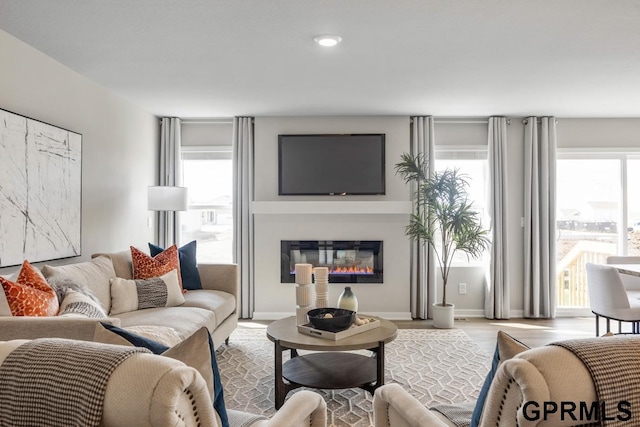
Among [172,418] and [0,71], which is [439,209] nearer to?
[0,71]

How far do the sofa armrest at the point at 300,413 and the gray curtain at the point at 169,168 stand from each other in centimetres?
432

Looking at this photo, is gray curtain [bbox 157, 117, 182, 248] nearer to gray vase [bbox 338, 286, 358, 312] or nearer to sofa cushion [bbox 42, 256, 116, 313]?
sofa cushion [bbox 42, 256, 116, 313]

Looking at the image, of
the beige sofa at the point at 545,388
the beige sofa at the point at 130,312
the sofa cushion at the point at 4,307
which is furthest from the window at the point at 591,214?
the sofa cushion at the point at 4,307

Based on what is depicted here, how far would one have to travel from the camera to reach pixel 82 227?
386cm

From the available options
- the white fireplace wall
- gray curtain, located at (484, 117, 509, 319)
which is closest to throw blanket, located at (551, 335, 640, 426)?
the white fireplace wall

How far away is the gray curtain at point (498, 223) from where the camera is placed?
5473 mm

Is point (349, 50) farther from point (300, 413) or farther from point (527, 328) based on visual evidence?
point (527, 328)

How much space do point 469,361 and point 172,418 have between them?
3.49m

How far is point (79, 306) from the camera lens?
2562mm

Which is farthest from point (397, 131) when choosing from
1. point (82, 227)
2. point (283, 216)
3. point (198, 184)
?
point (82, 227)

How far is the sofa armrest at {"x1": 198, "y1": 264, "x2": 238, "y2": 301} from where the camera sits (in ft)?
14.3

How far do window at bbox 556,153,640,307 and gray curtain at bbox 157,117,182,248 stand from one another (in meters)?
4.73

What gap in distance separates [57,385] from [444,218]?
4.57 m

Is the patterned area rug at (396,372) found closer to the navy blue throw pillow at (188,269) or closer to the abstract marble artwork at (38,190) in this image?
the navy blue throw pillow at (188,269)
